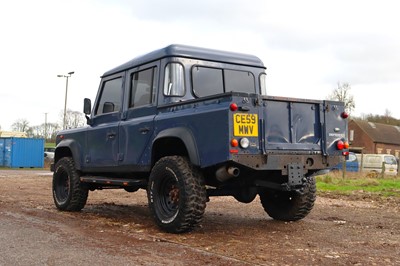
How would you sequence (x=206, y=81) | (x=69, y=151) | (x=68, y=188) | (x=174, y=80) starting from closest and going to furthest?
(x=174, y=80), (x=206, y=81), (x=68, y=188), (x=69, y=151)

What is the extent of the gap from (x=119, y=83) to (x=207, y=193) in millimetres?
2747

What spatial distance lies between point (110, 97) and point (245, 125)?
3.48 m

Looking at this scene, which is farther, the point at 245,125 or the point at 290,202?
the point at 290,202

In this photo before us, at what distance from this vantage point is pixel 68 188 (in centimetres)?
940

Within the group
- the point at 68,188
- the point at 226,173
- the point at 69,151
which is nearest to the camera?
the point at 226,173

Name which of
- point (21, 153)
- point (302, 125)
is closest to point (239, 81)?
point (302, 125)

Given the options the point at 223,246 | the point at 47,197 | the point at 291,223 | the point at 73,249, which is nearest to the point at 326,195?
the point at 291,223

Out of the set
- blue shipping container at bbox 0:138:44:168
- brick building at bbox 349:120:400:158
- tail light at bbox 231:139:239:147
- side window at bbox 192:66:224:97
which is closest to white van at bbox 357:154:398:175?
blue shipping container at bbox 0:138:44:168

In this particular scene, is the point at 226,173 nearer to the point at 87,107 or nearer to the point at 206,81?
the point at 206,81

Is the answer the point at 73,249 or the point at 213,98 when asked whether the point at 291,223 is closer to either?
the point at 213,98

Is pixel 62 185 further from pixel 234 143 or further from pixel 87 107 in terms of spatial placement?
pixel 234 143

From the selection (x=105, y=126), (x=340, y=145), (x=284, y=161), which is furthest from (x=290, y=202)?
(x=105, y=126)

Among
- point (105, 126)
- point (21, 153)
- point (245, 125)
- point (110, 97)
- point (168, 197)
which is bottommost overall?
point (168, 197)

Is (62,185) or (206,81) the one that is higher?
(206,81)
